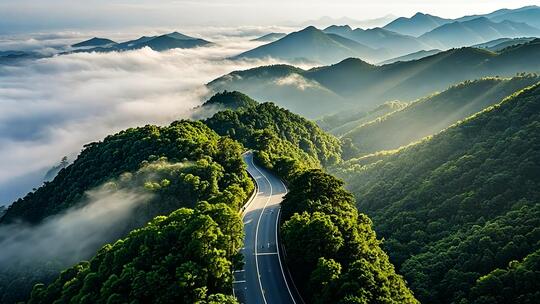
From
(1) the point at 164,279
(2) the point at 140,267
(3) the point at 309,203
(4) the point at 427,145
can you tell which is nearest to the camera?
(1) the point at 164,279

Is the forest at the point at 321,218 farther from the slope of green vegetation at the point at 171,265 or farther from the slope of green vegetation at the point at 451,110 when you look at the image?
the slope of green vegetation at the point at 451,110

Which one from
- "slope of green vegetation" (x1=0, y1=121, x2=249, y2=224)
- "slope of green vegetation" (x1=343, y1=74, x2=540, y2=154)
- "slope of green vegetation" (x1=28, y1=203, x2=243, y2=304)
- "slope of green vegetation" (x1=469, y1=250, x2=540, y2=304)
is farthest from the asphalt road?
"slope of green vegetation" (x1=343, y1=74, x2=540, y2=154)

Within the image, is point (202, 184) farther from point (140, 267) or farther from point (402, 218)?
point (402, 218)

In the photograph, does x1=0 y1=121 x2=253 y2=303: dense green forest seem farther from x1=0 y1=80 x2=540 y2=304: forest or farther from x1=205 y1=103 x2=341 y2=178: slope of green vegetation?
x1=205 y1=103 x2=341 y2=178: slope of green vegetation

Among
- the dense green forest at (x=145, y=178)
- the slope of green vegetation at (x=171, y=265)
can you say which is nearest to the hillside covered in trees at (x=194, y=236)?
the slope of green vegetation at (x=171, y=265)

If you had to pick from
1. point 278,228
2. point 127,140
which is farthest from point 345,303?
point 127,140

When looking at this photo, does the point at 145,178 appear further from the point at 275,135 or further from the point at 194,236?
the point at 275,135
